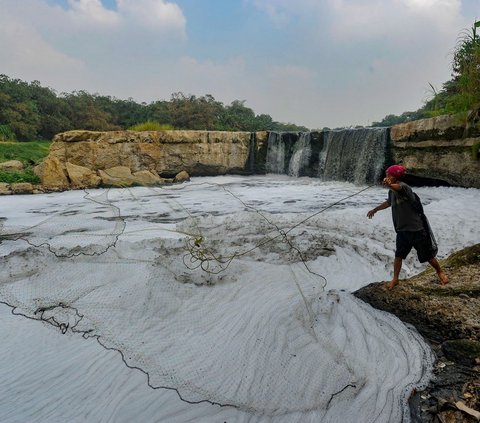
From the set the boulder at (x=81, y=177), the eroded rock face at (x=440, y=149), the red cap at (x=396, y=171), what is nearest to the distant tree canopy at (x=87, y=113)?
the boulder at (x=81, y=177)

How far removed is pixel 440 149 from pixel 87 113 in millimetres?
19459

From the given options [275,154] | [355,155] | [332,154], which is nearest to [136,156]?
[275,154]

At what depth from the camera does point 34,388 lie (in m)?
1.96

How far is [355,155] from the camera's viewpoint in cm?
1083

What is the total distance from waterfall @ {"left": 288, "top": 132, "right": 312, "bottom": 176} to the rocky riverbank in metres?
10.0

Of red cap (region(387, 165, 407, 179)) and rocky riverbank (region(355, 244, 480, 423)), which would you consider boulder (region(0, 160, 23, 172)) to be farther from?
rocky riverbank (region(355, 244, 480, 423))

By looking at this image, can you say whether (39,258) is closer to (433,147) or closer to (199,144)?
(433,147)

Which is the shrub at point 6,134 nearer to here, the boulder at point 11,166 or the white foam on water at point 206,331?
the boulder at point 11,166

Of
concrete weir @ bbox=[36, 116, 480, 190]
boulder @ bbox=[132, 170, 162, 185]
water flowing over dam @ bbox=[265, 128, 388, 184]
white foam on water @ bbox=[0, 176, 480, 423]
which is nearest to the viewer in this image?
white foam on water @ bbox=[0, 176, 480, 423]

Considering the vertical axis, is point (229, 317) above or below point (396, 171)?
below

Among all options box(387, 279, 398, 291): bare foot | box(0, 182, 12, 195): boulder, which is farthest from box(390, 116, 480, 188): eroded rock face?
box(0, 182, 12, 195): boulder

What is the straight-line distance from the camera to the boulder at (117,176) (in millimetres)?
11992

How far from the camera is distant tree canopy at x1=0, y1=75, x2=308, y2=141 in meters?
18.9

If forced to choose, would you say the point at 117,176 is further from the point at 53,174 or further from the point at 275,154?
the point at 275,154
